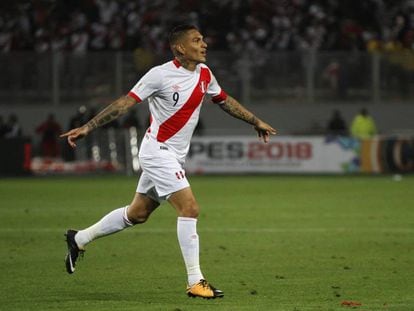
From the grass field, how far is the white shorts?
886 mm

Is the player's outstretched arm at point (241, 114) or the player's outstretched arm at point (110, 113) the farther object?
the player's outstretched arm at point (241, 114)

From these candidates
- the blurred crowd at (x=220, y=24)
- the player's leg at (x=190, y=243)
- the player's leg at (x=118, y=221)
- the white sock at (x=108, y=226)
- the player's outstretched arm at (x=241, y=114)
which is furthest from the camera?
the blurred crowd at (x=220, y=24)

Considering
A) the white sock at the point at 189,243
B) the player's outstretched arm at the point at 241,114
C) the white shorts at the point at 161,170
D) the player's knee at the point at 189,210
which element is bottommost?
the white sock at the point at 189,243

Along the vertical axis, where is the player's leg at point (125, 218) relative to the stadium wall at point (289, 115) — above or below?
below

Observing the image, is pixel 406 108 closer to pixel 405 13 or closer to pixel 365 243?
pixel 405 13

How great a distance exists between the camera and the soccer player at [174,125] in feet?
29.0

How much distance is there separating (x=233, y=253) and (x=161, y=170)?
341cm

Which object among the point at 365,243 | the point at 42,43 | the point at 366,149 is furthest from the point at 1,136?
the point at 365,243

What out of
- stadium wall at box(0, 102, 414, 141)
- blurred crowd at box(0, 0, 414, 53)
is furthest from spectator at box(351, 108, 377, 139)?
blurred crowd at box(0, 0, 414, 53)

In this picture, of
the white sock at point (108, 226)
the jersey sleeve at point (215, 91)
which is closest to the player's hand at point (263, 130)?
the jersey sleeve at point (215, 91)

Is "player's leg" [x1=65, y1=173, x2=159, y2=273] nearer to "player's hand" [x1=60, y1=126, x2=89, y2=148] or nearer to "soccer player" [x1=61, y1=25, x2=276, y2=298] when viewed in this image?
"soccer player" [x1=61, y1=25, x2=276, y2=298]

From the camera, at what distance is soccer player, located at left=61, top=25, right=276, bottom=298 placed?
8.83 m

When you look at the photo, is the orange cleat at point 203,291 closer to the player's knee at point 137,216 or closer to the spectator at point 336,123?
the player's knee at point 137,216

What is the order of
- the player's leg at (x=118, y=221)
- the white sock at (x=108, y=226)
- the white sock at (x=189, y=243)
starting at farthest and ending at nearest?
the white sock at (x=108, y=226) → the player's leg at (x=118, y=221) → the white sock at (x=189, y=243)
